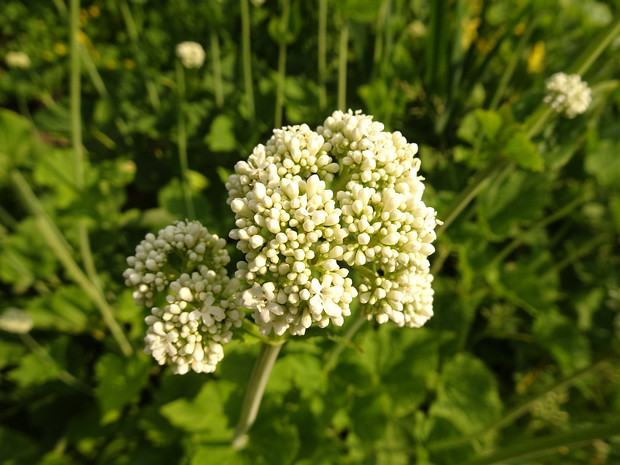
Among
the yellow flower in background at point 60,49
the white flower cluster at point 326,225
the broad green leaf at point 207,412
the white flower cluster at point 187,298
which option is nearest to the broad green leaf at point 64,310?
the broad green leaf at point 207,412

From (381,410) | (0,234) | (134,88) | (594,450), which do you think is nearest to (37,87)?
(134,88)

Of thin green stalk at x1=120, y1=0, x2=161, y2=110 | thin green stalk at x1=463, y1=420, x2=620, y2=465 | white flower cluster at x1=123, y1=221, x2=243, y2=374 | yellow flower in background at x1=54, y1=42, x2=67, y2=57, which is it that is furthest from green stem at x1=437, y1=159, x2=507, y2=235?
yellow flower in background at x1=54, y1=42, x2=67, y2=57

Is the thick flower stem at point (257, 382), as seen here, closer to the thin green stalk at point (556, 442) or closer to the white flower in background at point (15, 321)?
the thin green stalk at point (556, 442)

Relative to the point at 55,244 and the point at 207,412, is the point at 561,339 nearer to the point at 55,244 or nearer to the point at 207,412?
the point at 207,412

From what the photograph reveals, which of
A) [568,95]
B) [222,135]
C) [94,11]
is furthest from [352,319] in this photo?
[94,11]

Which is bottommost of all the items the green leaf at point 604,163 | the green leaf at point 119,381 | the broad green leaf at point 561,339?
the broad green leaf at point 561,339

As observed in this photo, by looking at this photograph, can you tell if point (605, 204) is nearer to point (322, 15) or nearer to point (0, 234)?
point (322, 15)
